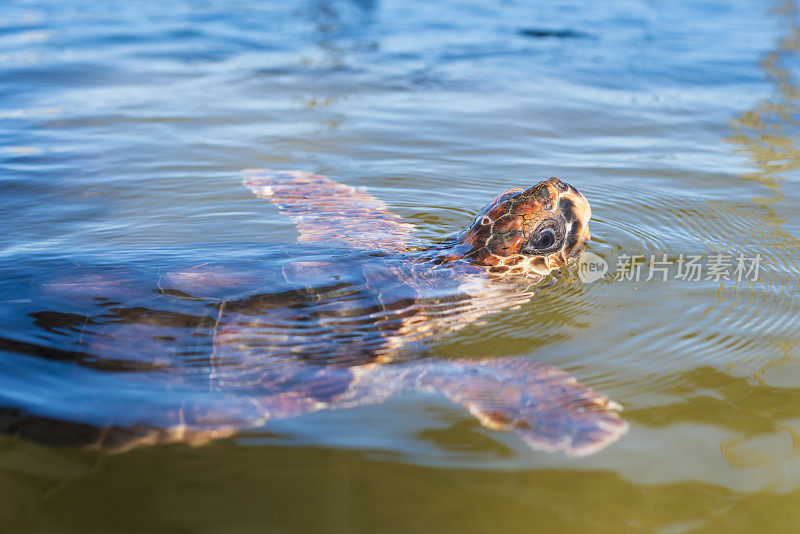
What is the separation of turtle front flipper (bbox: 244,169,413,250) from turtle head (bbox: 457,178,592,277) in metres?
0.55

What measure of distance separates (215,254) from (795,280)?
10.8 feet

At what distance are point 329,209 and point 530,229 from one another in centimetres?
167

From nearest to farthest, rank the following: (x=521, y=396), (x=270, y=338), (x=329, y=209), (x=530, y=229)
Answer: (x=521, y=396)
(x=270, y=338)
(x=530, y=229)
(x=329, y=209)

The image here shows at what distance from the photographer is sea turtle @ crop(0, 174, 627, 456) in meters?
2.76

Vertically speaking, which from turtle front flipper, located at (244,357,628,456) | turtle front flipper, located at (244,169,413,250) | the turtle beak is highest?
the turtle beak

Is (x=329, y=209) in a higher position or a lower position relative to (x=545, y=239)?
lower

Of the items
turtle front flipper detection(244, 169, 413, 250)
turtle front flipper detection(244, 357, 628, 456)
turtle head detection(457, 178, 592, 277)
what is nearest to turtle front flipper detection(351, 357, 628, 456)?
turtle front flipper detection(244, 357, 628, 456)

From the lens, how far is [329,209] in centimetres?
496

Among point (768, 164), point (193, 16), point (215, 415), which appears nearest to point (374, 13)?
point (193, 16)

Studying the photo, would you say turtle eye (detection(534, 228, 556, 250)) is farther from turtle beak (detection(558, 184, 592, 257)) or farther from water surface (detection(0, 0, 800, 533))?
water surface (detection(0, 0, 800, 533))

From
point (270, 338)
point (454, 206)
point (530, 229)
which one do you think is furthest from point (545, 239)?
point (270, 338)

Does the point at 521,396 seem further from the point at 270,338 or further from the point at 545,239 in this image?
the point at 545,239

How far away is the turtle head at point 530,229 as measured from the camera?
12.7 ft

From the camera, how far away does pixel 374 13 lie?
13922 millimetres
